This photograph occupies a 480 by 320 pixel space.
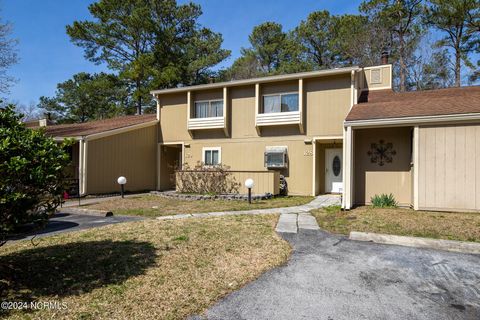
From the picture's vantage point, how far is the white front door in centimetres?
1269

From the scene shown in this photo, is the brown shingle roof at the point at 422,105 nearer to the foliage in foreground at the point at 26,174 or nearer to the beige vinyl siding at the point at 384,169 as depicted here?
the beige vinyl siding at the point at 384,169

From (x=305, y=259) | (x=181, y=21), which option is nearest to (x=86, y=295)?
(x=305, y=259)

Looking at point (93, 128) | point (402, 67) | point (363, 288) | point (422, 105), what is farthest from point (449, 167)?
point (402, 67)

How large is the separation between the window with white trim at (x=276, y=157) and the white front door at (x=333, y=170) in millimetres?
1883

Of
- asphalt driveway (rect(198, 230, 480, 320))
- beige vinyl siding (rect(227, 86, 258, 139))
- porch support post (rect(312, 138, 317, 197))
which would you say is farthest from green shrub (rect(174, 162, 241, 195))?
asphalt driveway (rect(198, 230, 480, 320))

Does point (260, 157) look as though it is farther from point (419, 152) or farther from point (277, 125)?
point (419, 152)

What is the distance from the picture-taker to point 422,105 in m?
8.91

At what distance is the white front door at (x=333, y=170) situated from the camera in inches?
500

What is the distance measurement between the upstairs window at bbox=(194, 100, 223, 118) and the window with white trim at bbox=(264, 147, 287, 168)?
3066 millimetres

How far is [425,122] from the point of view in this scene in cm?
797

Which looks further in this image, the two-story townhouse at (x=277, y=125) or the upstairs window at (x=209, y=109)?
the upstairs window at (x=209, y=109)

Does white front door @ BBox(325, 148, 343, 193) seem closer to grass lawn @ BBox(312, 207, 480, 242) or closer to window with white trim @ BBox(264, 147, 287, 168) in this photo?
window with white trim @ BBox(264, 147, 287, 168)

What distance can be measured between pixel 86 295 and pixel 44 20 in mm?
16224

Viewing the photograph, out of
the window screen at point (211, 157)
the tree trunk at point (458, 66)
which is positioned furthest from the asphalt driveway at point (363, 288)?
the tree trunk at point (458, 66)
